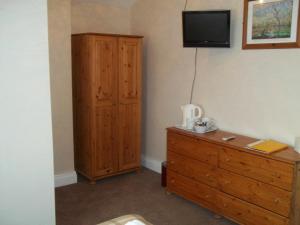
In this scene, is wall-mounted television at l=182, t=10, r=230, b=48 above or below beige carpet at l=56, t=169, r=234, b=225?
above

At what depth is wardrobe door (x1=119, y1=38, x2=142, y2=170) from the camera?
389 cm

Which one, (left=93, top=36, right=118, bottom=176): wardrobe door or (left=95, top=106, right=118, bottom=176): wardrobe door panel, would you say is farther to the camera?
(left=95, top=106, right=118, bottom=176): wardrobe door panel

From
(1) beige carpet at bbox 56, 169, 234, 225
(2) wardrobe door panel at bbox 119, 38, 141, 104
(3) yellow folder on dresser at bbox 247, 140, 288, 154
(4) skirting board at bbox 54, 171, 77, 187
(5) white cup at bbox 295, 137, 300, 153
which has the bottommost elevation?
(1) beige carpet at bbox 56, 169, 234, 225

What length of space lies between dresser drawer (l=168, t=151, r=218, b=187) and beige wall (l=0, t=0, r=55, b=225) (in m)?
1.47

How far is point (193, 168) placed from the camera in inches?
128

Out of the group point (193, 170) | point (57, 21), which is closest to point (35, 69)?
point (57, 21)

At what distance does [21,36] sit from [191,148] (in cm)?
193

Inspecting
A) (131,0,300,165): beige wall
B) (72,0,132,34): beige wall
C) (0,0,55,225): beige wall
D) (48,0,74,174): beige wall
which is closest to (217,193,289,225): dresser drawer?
(131,0,300,165): beige wall

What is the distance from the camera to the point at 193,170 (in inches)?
128

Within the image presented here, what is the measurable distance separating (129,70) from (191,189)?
164 cm

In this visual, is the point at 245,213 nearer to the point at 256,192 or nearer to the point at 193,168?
the point at 256,192

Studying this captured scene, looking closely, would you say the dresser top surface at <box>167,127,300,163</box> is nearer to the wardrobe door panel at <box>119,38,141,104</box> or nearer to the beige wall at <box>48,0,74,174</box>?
the wardrobe door panel at <box>119,38,141,104</box>

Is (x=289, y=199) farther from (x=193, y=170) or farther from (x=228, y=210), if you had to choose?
(x=193, y=170)

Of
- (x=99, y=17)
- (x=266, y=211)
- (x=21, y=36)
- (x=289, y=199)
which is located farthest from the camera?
(x=99, y=17)
